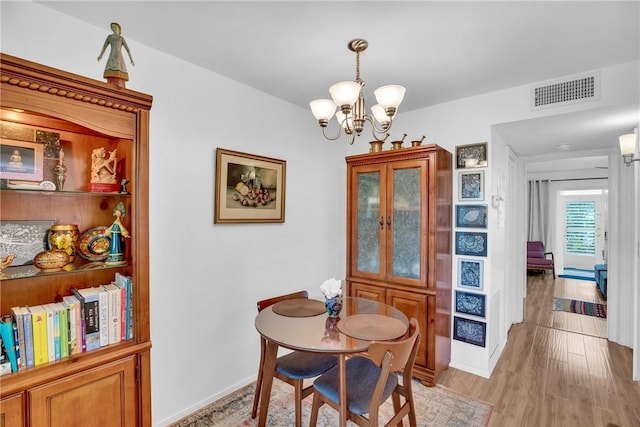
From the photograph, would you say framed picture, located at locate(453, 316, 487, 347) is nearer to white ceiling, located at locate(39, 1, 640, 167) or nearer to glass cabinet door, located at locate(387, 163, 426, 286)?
glass cabinet door, located at locate(387, 163, 426, 286)

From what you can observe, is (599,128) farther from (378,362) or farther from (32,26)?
(32,26)

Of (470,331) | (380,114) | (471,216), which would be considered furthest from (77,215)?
(470,331)

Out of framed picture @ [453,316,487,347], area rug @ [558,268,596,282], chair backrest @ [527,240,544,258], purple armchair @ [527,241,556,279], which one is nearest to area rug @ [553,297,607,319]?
purple armchair @ [527,241,556,279]

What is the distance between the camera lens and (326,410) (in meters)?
2.26

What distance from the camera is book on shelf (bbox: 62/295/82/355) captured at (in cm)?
132

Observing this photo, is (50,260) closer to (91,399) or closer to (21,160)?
(21,160)

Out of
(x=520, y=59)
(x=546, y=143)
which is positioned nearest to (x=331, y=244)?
(x=520, y=59)

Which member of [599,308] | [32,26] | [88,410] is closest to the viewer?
[88,410]

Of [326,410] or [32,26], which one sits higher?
[32,26]

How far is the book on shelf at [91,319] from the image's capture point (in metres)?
1.35

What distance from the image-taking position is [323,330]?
5.88ft

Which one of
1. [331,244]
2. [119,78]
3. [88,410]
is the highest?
[119,78]

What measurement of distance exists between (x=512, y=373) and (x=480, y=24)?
288 cm

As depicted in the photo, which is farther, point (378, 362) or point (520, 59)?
point (520, 59)
